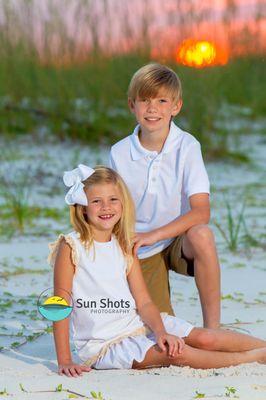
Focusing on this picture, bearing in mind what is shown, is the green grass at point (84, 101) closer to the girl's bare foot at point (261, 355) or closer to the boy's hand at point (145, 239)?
the boy's hand at point (145, 239)

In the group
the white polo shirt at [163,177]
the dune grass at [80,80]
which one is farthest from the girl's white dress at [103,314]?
the dune grass at [80,80]

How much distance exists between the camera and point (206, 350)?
307cm

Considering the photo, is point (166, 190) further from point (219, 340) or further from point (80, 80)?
point (80, 80)

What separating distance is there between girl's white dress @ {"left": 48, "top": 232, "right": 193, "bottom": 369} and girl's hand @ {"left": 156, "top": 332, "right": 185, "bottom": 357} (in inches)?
1.9

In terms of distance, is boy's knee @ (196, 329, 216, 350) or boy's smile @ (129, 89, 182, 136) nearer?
boy's knee @ (196, 329, 216, 350)

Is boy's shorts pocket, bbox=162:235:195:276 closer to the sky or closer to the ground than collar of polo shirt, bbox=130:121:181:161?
closer to the ground

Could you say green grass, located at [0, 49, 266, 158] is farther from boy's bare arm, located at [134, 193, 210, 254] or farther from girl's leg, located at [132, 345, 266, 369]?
girl's leg, located at [132, 345, 266, 369]

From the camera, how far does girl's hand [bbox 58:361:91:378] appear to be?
9.60ft

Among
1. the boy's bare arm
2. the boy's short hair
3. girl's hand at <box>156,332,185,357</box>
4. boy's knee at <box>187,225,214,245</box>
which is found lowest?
girl's hand at <box>156,332,185,357</box>

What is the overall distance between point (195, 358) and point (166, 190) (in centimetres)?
66

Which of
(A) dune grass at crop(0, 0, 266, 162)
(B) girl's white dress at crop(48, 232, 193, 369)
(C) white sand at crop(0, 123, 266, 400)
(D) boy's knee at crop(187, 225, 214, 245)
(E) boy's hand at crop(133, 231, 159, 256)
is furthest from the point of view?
(A) dune grass at crop(0, 0, 266, 162)

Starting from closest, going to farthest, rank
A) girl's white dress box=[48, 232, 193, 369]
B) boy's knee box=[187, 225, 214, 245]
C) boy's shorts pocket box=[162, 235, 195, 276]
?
1. girl's white dress box=[48, 232, 193, 369]
2. boy's knee box=[187, 225, 214, 245]
3. boy's shorts pocket box=[162, 235, 195, 276]

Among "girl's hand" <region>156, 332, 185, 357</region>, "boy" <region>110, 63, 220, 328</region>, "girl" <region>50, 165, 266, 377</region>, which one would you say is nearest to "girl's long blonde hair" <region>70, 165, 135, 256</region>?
"girl" <region>50, 165, 266, 377</region>

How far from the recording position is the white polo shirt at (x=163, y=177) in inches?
133
